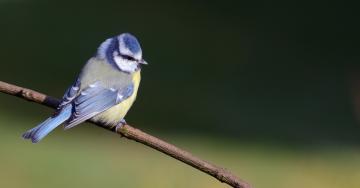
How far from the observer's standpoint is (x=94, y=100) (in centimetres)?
199

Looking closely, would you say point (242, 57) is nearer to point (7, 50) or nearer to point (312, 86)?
point (312, 86)

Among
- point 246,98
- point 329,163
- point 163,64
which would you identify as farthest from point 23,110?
point 329,163

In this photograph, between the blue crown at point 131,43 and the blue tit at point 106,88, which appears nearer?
the blue tit at point 106,88

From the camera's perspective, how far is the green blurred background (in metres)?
2.98

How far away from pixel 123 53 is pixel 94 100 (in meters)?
0.18

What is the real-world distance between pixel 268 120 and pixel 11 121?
114 centimetres

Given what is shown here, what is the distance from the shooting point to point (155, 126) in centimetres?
321

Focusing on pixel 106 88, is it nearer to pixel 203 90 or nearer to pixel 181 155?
pixel 181 155

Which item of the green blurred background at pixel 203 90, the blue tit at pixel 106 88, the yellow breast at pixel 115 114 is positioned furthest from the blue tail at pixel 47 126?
the green blurred background at pixel 203 90

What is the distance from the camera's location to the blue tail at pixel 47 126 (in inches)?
71.0

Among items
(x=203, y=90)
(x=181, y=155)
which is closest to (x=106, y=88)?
(x=181, y=155)

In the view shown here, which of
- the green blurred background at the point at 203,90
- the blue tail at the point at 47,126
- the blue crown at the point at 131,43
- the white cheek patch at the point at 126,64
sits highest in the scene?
the green blurred background at the point at 203,90

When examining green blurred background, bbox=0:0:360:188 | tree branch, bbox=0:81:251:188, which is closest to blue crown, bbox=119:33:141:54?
tree branch, bbox=0:81:251:188

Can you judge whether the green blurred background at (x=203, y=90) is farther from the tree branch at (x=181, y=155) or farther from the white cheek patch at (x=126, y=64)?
the tree branch at (x=181, y=155)
